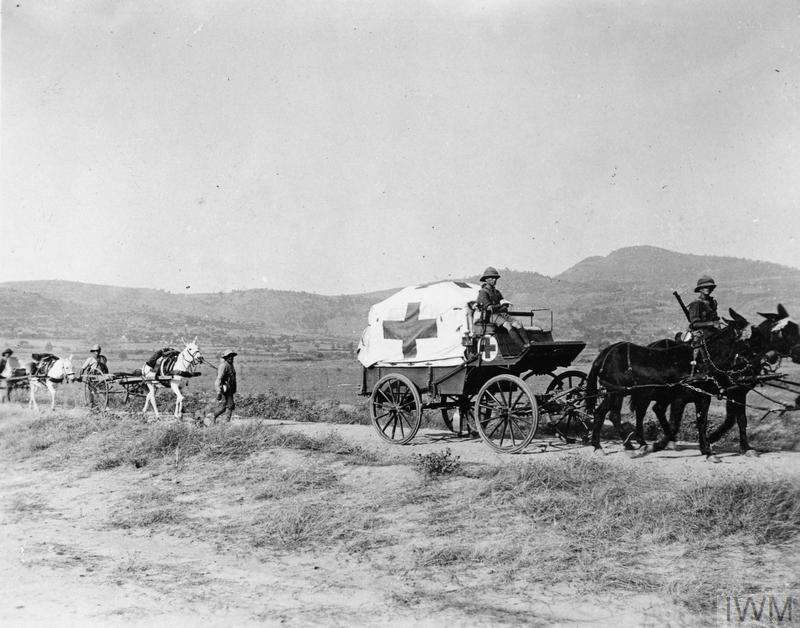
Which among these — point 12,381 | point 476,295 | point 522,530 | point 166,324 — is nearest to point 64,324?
point 166,324

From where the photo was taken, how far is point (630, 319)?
2164 inches

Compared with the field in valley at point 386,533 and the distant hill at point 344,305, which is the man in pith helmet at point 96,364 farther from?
the distant hill at point 344,305

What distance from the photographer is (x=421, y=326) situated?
11.6m

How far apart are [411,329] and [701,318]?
4608 mm

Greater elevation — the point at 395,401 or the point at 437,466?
the point at 395,401

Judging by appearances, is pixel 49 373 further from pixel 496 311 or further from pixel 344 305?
pixel 344 305

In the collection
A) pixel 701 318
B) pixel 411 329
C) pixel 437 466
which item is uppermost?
pixel 701 318

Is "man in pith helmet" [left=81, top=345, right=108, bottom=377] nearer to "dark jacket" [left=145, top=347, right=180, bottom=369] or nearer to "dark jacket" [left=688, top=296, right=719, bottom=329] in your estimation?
"dark jacket" [left=145, top=347, right=180, bottom=369]

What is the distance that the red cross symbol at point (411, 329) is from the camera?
11.5 metres

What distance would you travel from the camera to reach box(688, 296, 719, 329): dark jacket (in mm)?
9648

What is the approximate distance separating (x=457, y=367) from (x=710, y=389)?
3784 millimetres

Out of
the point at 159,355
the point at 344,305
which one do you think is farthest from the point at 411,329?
the point at 344,305

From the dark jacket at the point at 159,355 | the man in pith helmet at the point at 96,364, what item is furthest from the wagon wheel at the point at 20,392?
the dark jacket at the point at 159,355

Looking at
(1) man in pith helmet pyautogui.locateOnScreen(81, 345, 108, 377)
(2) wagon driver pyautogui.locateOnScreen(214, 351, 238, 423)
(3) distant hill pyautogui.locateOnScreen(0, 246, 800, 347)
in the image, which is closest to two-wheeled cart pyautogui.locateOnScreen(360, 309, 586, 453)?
(2) wagon driver pyautogui.locateOnScreen(214, 351, 238, 423)
